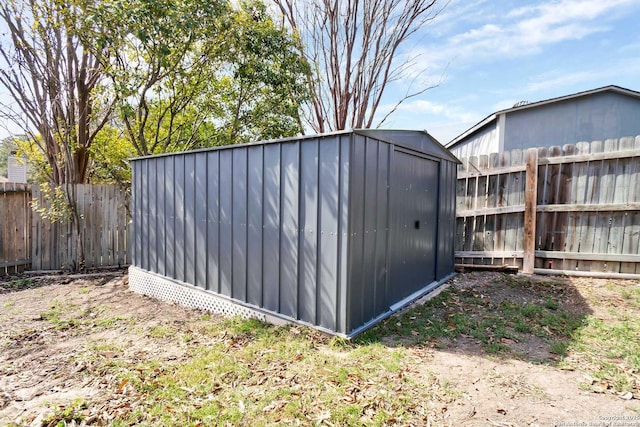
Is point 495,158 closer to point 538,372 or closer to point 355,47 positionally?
point 538,372

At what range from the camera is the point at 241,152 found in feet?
12.6

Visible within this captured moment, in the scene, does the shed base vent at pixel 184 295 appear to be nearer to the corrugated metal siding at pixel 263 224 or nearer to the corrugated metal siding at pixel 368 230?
the corrugated metal siding at pixel 263 224

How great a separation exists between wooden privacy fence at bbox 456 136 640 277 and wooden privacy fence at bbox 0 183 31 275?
8.05 metres

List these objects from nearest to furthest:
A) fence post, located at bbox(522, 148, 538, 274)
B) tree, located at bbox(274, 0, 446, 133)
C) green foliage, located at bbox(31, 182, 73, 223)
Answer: fence post, located at bbox(522, 148, 538, 274)
green foliage, located at bbox(31, 182, 73, 223)
tree, located at bbox(274, 0, 446, 133)

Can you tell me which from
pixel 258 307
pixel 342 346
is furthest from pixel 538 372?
pixel 258 307

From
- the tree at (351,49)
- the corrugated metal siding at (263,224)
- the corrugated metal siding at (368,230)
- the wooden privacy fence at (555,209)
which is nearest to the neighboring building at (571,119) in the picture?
the tree at (351,49)

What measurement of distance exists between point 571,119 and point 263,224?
8872 millimetres

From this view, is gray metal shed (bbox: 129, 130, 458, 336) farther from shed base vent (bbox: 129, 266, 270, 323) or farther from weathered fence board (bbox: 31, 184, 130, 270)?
weathered fence board (bbox: 31, 184, 130, 270)

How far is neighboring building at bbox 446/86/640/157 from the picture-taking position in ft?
26.3

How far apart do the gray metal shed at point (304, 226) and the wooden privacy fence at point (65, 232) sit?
196 cm

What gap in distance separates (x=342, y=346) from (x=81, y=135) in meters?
6.84

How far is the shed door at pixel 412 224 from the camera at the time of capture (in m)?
3.80

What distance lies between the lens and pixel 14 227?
19.5 ft

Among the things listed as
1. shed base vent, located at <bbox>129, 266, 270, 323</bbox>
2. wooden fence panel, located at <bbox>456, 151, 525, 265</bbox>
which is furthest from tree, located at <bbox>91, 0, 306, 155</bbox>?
wooden fence panel, located at <bbox>456, 151, 525, 265</bbox>
